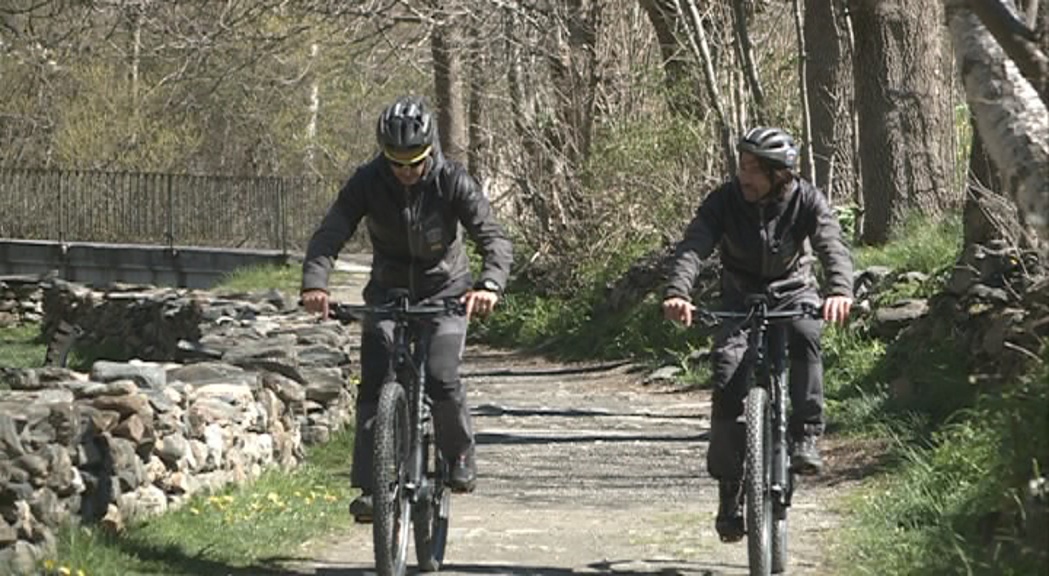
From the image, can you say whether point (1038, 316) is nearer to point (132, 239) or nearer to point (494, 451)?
point (494, 451)

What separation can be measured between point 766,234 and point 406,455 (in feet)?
5.18

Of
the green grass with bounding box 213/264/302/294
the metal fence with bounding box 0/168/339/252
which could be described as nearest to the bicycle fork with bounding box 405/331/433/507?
the green grass with bounding box 213/264/302/294

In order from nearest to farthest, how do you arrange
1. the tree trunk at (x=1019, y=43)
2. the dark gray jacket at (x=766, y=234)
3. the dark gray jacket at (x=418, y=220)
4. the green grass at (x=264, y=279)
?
the tree trunk at (x=1019, y=43), the dark gray jacket at (x=766, y=234), the dark gray jacket at (x=418, y=220), the green grass at (x=264, y=279)

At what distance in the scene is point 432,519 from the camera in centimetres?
902

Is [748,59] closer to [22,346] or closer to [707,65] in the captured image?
[707,65]

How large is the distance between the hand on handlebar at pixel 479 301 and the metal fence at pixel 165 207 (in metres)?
31.0

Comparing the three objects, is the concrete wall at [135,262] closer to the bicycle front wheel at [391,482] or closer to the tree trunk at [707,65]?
the tree trunk at [707,65]

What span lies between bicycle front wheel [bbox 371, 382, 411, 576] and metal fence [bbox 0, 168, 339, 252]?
102ft

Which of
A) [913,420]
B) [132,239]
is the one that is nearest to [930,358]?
[913,420]

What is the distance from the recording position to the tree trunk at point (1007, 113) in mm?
6656

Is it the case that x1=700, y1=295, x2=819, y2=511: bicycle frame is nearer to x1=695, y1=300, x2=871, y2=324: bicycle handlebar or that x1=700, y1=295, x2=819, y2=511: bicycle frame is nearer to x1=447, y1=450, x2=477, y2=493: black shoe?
x1=695, y1=300, x2=871, y2=324: bicycle handlebar

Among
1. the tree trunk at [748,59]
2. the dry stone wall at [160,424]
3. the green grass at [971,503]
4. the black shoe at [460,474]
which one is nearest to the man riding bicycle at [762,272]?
the green grass at [971,503]

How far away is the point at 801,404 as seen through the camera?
9.02m

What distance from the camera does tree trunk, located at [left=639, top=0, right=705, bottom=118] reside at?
72.4 ft
